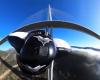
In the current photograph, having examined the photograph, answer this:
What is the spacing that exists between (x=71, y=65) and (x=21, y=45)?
0.89 m

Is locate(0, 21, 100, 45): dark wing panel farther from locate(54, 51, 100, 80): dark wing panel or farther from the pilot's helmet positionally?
the pilot's helmet

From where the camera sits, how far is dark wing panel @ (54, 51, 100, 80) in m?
4.52

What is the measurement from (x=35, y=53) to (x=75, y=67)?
88cm

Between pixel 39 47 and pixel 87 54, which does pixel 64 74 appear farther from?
pixel 39 47

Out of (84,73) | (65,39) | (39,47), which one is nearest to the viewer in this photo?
(39,47)

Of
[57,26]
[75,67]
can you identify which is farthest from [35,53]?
[57,26]

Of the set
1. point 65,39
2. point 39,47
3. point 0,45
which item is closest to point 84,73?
point 65,39

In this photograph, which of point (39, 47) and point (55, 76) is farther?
point (55, 76)

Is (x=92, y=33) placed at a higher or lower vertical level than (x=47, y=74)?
higher

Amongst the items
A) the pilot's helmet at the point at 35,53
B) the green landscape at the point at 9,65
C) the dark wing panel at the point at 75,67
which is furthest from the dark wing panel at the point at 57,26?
the pilot's helmet at the point at 35,53

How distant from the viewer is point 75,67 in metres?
4.61

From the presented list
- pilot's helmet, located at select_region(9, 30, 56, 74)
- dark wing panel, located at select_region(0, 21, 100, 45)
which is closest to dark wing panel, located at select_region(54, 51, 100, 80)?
dark wing panel, located at select_region(0, 21, 100, 45)

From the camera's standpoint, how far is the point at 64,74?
4719 mm

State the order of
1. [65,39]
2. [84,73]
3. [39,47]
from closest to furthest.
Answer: [39,47]
[84,73]
[65,39]
